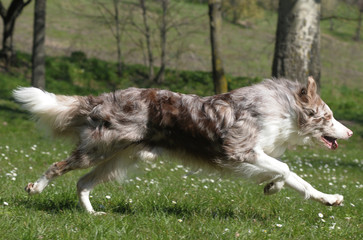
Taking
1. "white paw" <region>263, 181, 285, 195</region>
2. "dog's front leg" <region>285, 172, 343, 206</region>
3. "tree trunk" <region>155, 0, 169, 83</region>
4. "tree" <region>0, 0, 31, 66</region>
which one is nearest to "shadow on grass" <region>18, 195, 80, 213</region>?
"white paw" <region>263, 181, 285, 195</region>

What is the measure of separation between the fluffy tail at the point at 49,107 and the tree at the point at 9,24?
1398 centimetres

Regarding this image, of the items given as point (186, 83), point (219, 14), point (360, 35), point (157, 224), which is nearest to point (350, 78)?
point (186, 83)

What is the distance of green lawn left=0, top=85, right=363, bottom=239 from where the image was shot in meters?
4.36

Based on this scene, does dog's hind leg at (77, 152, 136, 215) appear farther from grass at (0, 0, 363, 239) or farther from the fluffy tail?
the fluffy tail

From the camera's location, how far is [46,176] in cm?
506

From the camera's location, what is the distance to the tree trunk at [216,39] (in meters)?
13.5

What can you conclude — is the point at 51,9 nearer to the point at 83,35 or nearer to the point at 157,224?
the point at 83,35

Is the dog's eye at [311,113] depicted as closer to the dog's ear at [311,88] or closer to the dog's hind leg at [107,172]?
the dog's ear at [311,88]

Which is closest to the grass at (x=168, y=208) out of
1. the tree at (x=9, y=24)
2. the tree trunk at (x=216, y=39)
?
the tree trunk at (x=216, y=39)

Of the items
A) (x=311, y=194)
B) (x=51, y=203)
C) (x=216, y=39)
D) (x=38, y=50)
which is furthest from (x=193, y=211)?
(x=38, y=50)

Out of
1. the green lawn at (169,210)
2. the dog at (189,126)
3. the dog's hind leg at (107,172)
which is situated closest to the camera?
the green lawn at (169,210)

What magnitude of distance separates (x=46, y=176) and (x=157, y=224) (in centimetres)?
135

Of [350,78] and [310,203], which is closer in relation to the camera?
[310,203]

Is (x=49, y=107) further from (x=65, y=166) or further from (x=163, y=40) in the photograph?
(x=163, y=40)
